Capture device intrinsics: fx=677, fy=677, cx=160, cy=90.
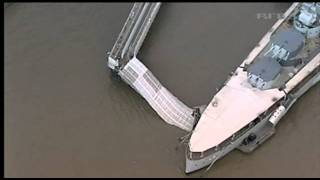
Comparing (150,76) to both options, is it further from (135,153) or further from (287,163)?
(287,163)

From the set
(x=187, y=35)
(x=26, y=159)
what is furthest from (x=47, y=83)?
(x=187, y=35)

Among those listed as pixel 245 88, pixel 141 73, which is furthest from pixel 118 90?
pixel 245 88

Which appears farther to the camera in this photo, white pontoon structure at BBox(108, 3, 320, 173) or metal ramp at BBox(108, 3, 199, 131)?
metal ramp at BBox(108, 3, 199, 131)

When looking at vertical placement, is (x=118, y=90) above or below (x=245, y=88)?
below

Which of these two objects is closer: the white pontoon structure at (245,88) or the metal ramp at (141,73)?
the white pontoon structure at (245,88)

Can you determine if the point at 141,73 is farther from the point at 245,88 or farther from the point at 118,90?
the point at 245,88
